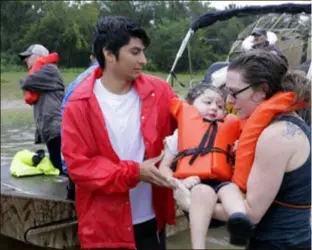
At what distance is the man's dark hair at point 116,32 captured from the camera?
247 centimetres

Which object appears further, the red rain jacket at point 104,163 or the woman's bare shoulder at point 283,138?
the red rain jacket at point 104,163

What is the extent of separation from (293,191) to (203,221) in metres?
0.30

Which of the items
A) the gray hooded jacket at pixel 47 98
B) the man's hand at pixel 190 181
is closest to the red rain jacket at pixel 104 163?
the man's hand at pixel 190 181

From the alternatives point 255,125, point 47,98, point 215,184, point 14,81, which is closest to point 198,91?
point 215,184

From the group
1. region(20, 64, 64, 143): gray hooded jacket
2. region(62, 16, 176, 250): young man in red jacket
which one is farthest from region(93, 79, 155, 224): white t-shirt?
region(20, 64, 64, 143): gray hooded jacket

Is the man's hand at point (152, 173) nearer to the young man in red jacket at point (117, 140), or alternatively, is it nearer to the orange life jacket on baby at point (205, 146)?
the young man in red jacket at point (117, 140)

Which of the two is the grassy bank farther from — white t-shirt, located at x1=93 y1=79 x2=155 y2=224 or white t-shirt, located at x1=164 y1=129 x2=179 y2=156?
white t-shirt, located at x1=164 y1=129 x2=179 y2=156

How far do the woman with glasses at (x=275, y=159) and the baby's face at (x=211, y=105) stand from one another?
1.43 ft

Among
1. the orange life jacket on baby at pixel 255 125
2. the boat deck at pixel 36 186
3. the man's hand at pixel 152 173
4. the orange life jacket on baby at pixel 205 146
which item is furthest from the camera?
the boat deck at pixel 36 186

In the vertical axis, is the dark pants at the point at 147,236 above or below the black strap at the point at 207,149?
below

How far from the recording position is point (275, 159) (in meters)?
1.68

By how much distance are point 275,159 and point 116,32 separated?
3.57 ft

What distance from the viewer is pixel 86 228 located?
8.40 ft

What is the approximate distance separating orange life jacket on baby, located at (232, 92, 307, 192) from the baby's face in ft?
1.58
